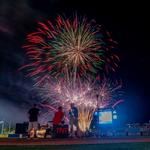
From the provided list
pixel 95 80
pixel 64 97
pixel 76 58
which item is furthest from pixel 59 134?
pixel 95 80

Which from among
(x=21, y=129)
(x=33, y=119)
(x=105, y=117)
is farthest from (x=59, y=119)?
(x=21, y=129)

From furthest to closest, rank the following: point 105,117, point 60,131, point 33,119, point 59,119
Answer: point 105,117 → point 33,119 → point 59,119 → point 60,131

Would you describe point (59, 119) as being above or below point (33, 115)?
below

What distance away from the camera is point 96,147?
8117 millimetres

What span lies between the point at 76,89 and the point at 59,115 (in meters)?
16.4

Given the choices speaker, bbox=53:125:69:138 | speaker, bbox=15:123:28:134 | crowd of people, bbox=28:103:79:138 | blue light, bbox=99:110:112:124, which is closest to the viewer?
speaker, bbox=53:125:69:138

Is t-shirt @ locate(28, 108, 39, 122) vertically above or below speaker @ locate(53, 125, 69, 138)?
above

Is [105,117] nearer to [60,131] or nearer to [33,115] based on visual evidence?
[60,131]

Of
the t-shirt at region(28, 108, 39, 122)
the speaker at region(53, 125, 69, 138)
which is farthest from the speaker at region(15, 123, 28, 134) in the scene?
the speaker at region(53, 125, 69, 138)

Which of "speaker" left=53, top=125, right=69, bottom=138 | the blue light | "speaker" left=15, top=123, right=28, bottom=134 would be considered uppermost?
the blue light

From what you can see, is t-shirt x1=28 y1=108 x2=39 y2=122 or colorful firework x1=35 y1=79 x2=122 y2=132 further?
colorful firework x1=35 y1=79 x2=122 y2=132

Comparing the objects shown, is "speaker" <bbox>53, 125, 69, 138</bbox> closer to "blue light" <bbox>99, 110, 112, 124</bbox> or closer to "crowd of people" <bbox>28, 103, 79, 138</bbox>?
"crowd of people" <bbox>28, 103, 79, 138</bbox>

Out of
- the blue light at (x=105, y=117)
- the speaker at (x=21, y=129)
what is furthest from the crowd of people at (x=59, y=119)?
the speaker at (x=21, y=129)

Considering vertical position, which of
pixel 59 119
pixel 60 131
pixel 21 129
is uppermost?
pixel 59 119
